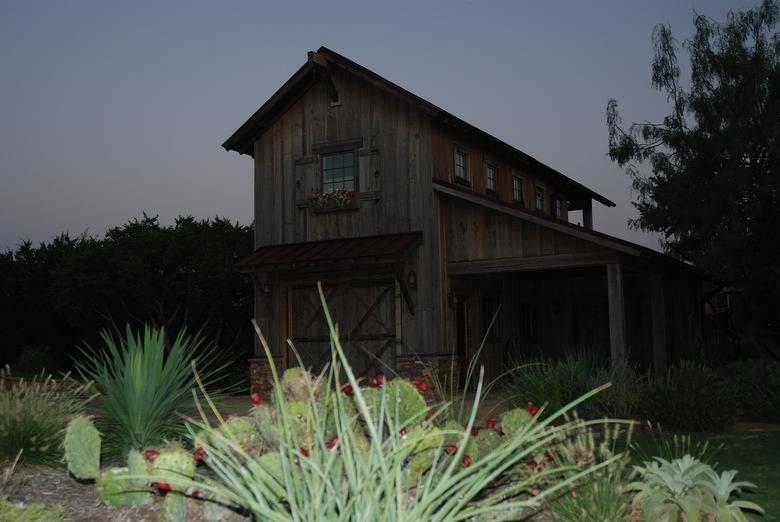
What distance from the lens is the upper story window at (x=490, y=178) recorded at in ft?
61.4

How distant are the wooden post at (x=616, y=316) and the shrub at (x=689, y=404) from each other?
2.42 m

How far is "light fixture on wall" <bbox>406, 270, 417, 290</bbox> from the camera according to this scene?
637 inches

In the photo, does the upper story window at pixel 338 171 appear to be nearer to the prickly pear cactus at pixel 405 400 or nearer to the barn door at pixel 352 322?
the barn door at pixel 352 322

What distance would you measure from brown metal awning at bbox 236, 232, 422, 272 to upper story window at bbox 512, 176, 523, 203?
4.74m

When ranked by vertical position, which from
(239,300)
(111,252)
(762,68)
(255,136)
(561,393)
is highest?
(762,68)

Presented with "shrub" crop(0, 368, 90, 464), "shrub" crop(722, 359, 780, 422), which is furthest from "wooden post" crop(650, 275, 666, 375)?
"shrub" crop(0, 368, 90, 464)

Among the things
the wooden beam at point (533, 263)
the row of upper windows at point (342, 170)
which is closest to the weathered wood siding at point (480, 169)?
the row of upper windows at point (342, 170)

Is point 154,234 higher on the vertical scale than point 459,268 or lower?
higher

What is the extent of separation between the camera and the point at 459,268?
52.4ft

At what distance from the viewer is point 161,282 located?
2233 cm

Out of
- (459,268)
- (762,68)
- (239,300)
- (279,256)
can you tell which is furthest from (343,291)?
(762,68)

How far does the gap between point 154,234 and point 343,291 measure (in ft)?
26.6

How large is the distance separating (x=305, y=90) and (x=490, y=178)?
4.80 meters

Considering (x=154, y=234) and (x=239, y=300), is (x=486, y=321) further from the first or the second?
(x=154, y=234)
